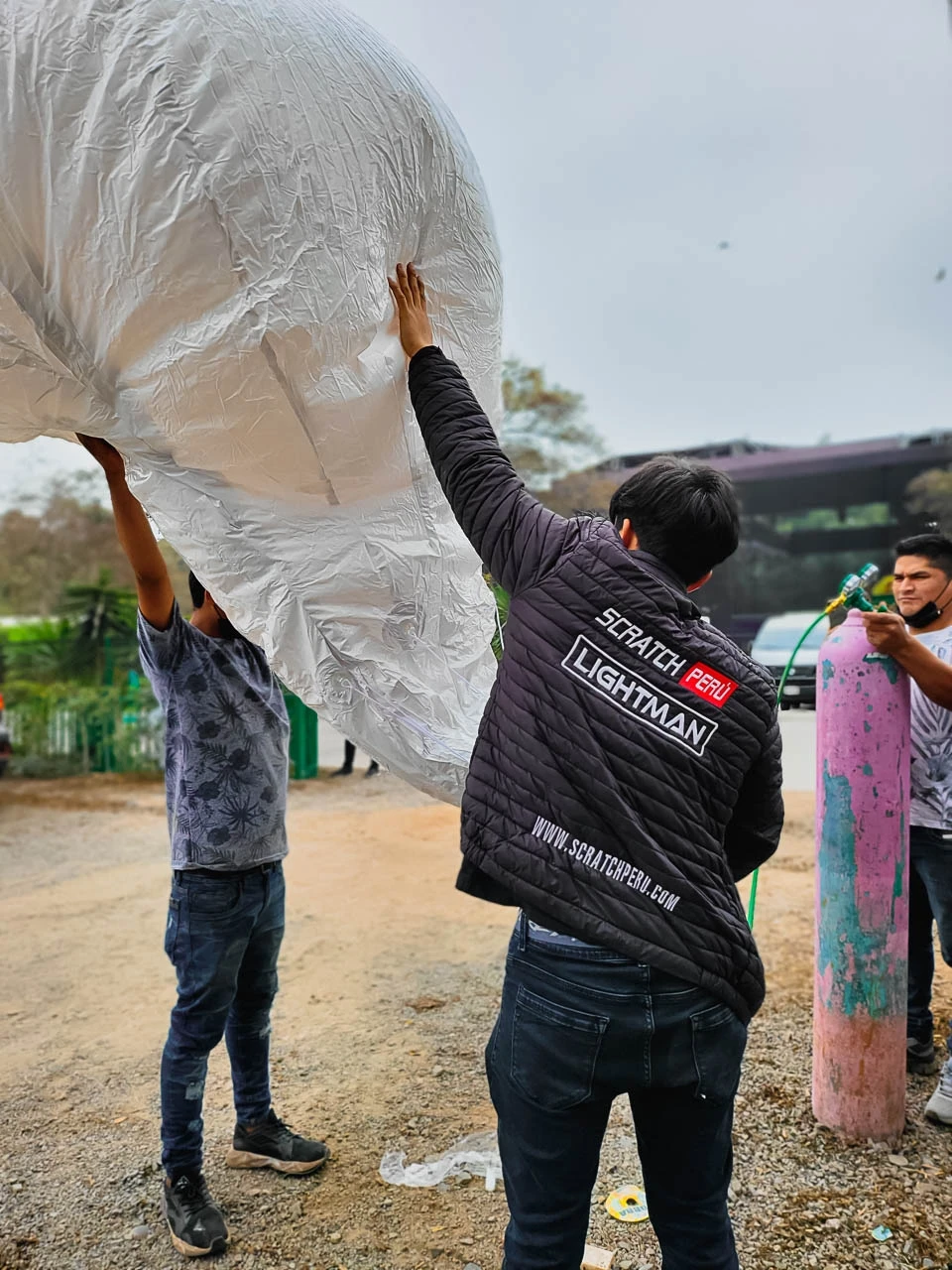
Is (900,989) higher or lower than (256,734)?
lower

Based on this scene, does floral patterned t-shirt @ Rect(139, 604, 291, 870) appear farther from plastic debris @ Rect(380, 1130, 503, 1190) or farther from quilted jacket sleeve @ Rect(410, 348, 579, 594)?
plastic debris @ Rect(380, 1130, 503, 1190)

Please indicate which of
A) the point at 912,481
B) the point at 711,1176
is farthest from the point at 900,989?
the point at 912,481

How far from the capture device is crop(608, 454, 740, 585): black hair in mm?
1338

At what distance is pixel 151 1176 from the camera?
2.39 m

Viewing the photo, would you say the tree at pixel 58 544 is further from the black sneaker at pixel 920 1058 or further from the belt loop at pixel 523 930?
the belt loop at pixel 523 930

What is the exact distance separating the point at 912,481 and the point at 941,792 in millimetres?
10189

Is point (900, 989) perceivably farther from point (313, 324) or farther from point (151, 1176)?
point (313, 324)

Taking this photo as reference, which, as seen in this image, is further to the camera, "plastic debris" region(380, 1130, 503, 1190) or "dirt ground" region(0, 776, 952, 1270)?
"plastic debris" region(380, 1130, 503, 1190)

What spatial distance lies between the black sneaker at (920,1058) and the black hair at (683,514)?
7.75ft

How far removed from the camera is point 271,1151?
2371 millimetres

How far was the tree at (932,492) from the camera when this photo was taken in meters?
11.3

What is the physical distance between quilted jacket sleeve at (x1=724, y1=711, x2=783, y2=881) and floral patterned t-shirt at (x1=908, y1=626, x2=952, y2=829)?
1.45 metres

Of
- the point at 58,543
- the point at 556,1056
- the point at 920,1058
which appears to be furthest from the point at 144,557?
the point at 58,543

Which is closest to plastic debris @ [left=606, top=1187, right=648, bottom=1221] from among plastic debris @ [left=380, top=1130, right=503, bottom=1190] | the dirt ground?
the dirt ground
